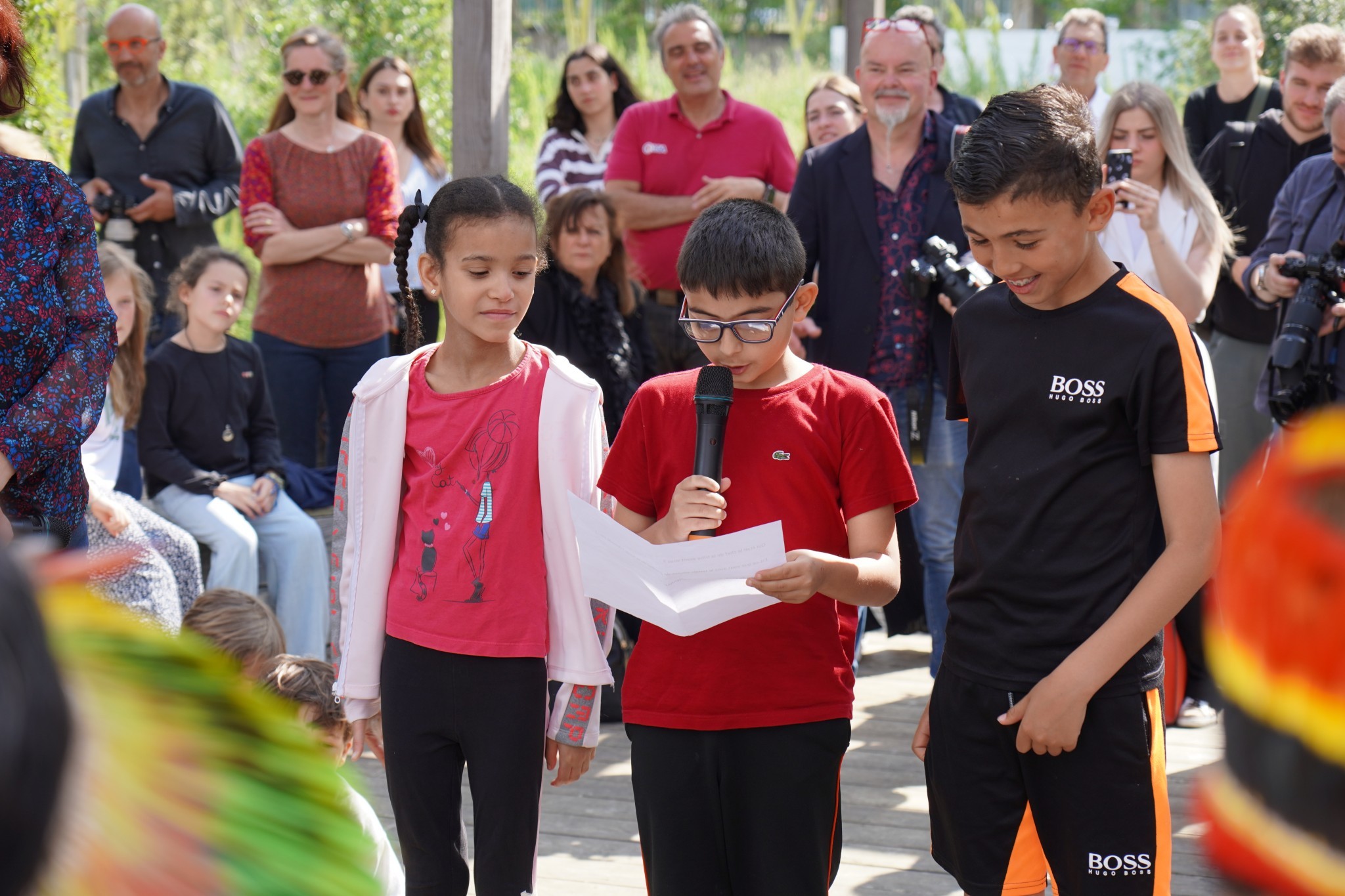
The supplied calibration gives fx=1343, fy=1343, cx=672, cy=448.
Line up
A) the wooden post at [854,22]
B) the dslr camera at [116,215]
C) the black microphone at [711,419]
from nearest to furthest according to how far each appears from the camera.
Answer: the black microphone at [711,419] → the dslr camera at [116,215] → the wooden post at [854,22]

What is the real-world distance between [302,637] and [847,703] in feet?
10.1

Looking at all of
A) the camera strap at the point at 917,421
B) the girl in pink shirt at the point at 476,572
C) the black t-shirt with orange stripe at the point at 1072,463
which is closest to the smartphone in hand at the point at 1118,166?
the camera strap at the point at 917,421

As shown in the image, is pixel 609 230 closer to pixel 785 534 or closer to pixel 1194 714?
pixel 1194 714

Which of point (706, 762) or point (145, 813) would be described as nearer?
point (145, 813)

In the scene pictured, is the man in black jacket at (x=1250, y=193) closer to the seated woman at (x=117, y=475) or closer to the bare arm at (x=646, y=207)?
the bare arm at (x=646, y=207)

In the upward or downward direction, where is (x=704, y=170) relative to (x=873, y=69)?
downward

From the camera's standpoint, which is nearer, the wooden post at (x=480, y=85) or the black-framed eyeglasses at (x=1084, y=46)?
the wooden post at (x=480, y=85)

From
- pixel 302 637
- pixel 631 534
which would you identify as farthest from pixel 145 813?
pixel 302 637

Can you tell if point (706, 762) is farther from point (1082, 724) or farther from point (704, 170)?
point (704, 170)

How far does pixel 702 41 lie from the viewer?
18.1 feet

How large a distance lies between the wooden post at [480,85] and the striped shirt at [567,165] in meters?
0.72

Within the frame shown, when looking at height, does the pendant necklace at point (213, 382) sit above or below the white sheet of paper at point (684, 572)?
below

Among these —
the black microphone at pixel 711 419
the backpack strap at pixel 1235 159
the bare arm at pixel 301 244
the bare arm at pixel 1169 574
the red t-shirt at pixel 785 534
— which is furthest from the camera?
the backpack strap at pixel 1235 159

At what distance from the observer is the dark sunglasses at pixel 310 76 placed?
5.57 m
